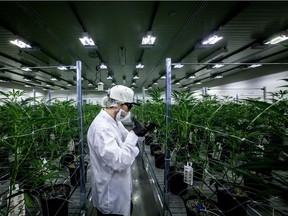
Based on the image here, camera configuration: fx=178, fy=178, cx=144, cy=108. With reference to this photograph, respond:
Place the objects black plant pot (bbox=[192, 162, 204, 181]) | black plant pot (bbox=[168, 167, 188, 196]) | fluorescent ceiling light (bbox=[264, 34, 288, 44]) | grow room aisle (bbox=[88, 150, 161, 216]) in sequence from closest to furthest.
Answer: black plant pot (bbox=[192, 162, 204, 181])
black plant pot (bbox=[168, 167, 188, 196])
grow room aisle (bbox=[88, 150, 161, 216])
fluorescent ceiling light (bbox=[264, 34, 288, 44])

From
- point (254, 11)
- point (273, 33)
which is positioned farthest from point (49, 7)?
point (273, 33)

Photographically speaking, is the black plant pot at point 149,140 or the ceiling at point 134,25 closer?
the ceiling at point 134,25

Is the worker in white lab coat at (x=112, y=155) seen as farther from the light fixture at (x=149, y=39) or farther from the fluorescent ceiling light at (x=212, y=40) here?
the fluorescent ceiling light at (x=212, y=40)

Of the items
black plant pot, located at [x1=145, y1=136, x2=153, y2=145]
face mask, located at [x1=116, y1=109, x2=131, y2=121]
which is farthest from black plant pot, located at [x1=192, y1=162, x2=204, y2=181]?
black plant pot, located at [x1=145, y1=136, x2=153, y2=145]

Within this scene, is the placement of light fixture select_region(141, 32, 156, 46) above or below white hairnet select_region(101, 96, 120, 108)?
above

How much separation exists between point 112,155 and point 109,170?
9.5 inches

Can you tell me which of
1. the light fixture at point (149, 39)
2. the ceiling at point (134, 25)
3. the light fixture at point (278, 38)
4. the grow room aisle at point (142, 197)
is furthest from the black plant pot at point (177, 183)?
the light fixture at point (278, 38)

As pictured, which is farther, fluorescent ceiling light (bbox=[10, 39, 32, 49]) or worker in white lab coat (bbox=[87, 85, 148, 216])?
fluorescent ceiling light (bbox=[10, 39, 32, 49])

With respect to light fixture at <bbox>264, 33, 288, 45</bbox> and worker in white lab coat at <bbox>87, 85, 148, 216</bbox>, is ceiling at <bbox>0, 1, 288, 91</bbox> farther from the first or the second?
worker in white lab coat at <bbox>87, 85, 148, 216</bbox>

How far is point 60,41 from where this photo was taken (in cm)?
505

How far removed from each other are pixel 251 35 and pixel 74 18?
176 inches

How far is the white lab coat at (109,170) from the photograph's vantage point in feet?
4.54

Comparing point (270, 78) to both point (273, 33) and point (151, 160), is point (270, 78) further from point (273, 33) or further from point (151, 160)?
point (151, 160)

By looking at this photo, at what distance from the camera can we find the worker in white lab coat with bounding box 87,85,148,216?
1358 mm
